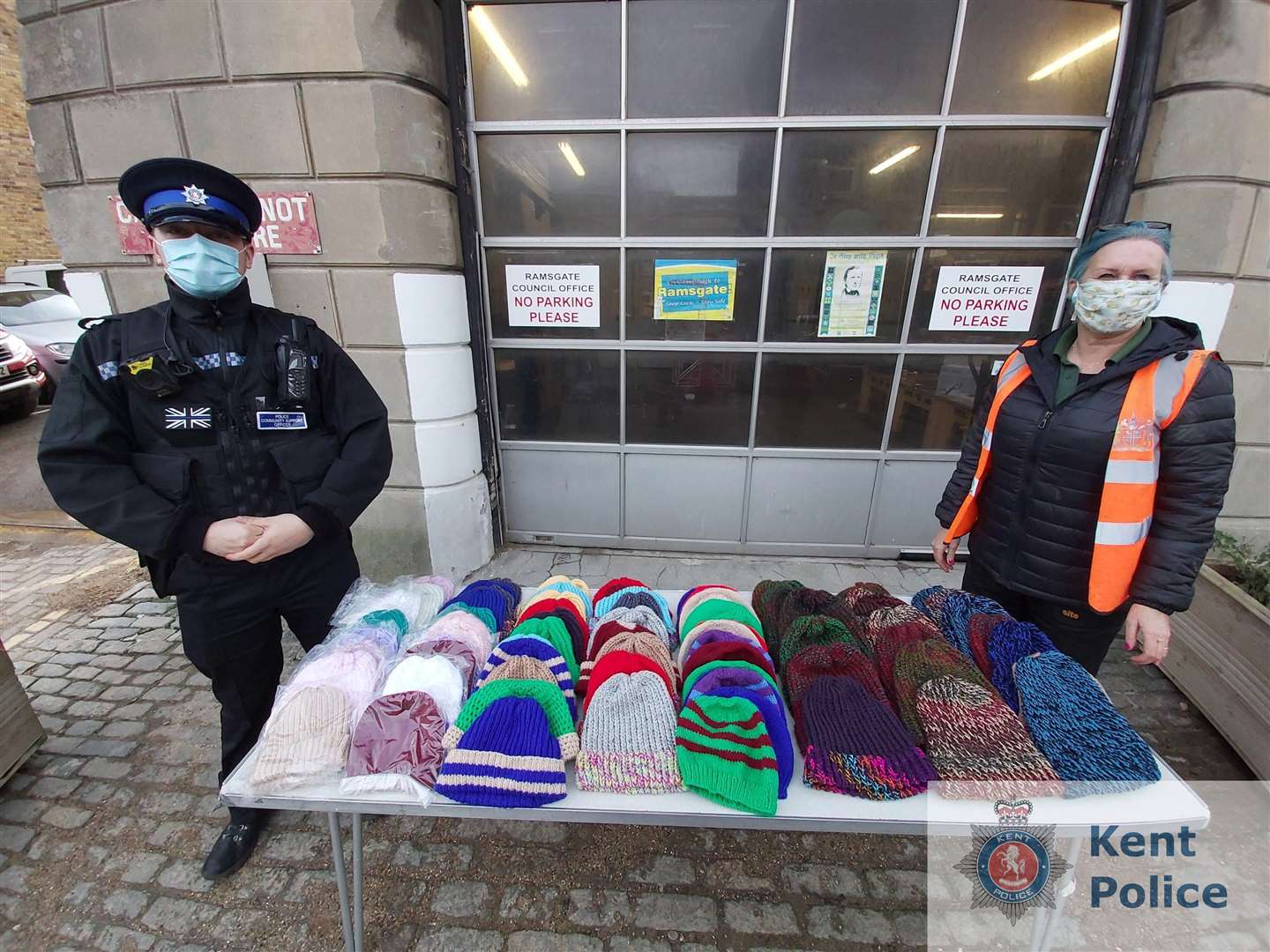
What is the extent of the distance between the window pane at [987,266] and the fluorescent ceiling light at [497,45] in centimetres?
295

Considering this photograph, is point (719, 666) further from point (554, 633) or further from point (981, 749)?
point (981, 749)

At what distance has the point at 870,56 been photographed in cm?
316

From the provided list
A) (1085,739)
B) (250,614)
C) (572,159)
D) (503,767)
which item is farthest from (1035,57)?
(250,614)

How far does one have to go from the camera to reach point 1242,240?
2.91 metres

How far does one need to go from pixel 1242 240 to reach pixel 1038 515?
8.97ft

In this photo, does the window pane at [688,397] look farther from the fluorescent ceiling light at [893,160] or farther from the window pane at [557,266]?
the fluorescent ceiling light at [893,160]

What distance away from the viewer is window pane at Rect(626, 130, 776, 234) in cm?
334

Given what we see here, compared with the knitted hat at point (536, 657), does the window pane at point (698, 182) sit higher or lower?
higher

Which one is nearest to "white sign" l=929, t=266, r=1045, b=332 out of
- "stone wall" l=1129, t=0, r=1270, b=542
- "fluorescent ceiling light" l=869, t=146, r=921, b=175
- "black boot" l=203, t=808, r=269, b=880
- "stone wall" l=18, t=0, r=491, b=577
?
"stone wall" l=1129, t=0, r=1270, b=542

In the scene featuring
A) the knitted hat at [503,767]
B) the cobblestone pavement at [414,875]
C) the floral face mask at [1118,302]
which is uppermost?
the floral face mask at [1118,302]

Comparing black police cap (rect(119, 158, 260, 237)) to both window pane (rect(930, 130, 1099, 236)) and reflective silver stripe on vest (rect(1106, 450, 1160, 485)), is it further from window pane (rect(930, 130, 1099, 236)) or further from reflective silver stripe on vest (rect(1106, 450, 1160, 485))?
window pane (rect(930, 130, 1099, 236))

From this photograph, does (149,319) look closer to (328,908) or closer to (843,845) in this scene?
(328,908)

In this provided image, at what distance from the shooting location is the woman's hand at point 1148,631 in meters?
1.62

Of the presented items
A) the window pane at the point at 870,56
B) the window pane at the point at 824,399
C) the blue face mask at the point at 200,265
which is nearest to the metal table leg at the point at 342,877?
the blue face mask at the point at 200,265
